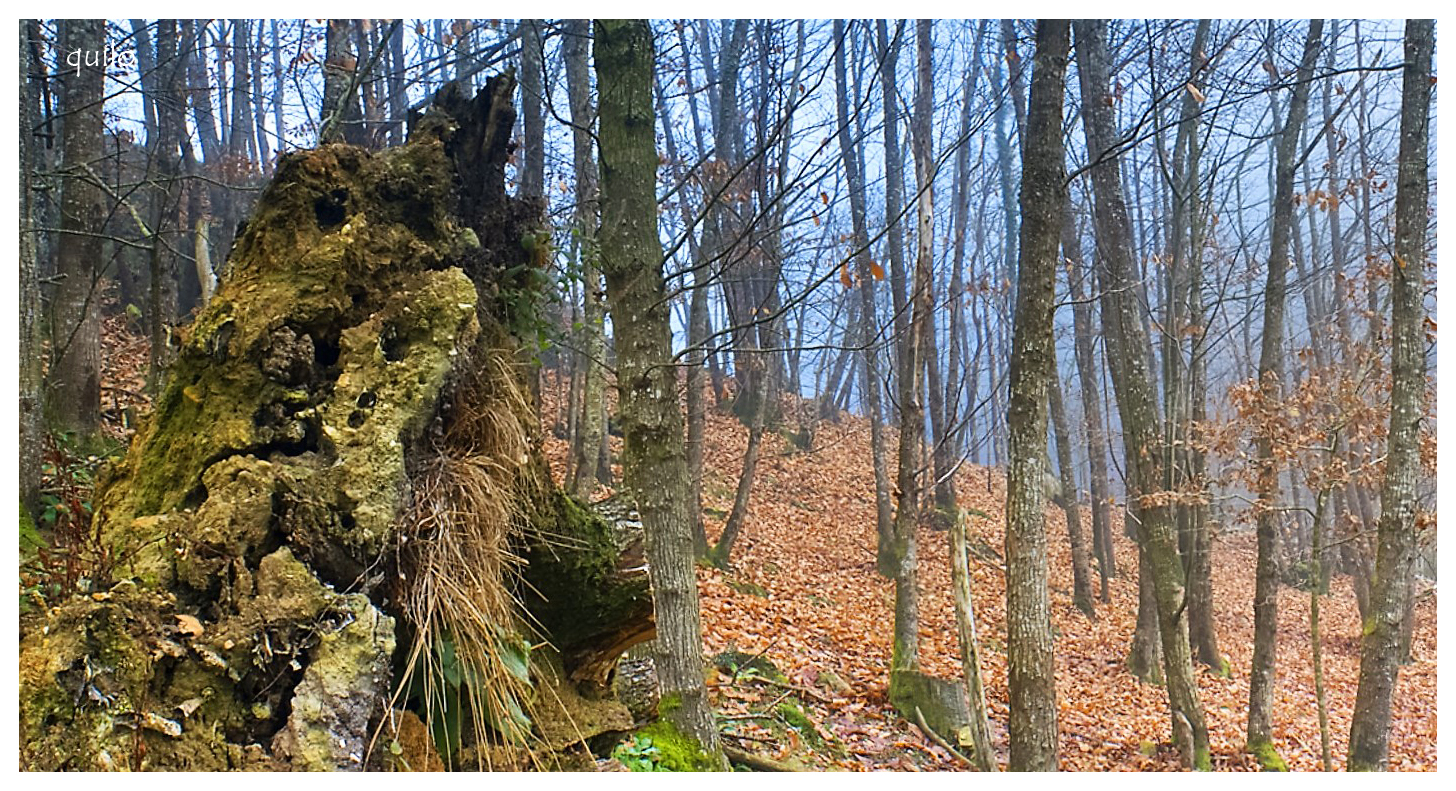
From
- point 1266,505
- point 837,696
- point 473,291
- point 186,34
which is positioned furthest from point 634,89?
point 186,34

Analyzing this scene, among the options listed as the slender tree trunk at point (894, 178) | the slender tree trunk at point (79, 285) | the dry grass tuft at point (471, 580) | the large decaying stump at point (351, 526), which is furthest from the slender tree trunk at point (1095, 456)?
the slender tree trunk at point (79, 285)

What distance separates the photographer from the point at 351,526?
207 centimetres

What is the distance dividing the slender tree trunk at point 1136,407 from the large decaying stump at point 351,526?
480cm

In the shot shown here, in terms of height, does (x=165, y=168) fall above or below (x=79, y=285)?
above

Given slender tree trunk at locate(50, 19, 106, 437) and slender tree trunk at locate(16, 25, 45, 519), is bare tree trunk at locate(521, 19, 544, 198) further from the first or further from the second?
slender tree trunk at locate(16, 25, 45, 519)

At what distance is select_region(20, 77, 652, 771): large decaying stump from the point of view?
1.79 metres

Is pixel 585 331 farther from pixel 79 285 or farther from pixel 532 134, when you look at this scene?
pixel 79 285

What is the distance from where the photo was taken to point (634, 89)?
3.54m

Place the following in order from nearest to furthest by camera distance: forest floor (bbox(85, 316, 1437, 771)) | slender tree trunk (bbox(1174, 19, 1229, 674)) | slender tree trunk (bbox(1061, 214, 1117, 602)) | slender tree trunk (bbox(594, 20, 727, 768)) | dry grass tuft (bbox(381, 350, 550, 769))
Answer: dry grass tuft (bbox(381, 350, 550, 769))
slender tree trunk (bbox(594, 20, 727, 768))
forest floor (bbox(85, 316, 1437, 771))
slender tree trunk (bbox(1174, 19, 1229, 674))
slender tree trunk (bbox(1061, 214, 1117, 602))

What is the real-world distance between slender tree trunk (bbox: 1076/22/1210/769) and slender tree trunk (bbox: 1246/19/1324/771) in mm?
625

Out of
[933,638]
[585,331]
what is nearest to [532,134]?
[585,331]

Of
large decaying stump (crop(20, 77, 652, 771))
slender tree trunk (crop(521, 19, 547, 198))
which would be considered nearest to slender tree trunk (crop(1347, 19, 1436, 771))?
large decaying stump (crop(20, 77, 652, 771))

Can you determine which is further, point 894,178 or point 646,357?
point 894,178

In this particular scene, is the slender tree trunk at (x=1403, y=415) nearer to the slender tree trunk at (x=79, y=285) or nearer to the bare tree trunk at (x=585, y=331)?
the bare tree trunk at (x=585, y=331)
